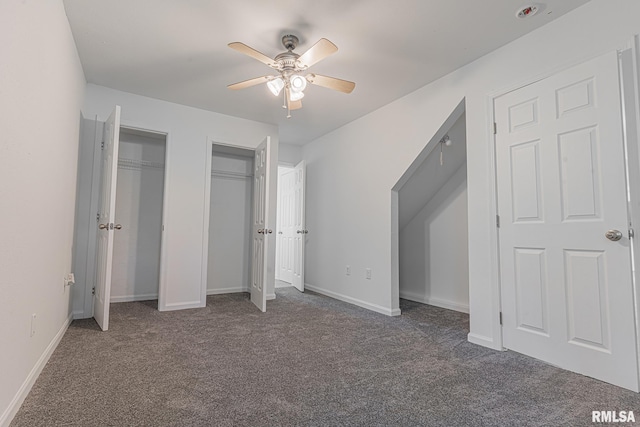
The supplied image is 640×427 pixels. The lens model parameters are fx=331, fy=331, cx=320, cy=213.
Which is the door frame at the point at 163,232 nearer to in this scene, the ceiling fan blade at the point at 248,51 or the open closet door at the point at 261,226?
the open closet door at the point at 261,226

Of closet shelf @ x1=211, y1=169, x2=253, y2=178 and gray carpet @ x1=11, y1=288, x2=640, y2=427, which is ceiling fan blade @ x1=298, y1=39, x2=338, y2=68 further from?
closet shelf @ x1=211, y1=169, x2=253, y2=178

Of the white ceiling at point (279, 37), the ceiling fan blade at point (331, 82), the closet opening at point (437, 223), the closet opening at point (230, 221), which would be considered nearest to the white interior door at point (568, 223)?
the white ceiling at point (279, 37)

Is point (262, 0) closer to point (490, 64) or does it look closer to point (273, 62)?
point (273, 62)

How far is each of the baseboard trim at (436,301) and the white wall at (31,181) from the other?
3.81m

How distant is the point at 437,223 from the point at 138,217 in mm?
3910

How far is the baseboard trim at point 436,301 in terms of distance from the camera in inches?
151

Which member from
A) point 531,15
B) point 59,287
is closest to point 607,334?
point 531,15

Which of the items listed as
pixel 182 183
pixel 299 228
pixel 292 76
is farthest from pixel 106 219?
pixel 299 228

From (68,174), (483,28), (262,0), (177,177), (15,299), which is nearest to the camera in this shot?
(15,299)

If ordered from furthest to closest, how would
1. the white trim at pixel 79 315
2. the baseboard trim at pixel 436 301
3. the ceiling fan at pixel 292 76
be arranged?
the baseboard trim at pixel 436 301
the white trim at pixel 79 315
the ceiling fan at pixel 292 76

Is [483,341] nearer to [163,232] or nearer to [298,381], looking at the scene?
[298,381]

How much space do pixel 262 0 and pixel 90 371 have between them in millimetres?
2605

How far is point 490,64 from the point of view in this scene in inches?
107

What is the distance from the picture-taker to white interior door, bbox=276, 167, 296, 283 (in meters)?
5.60
